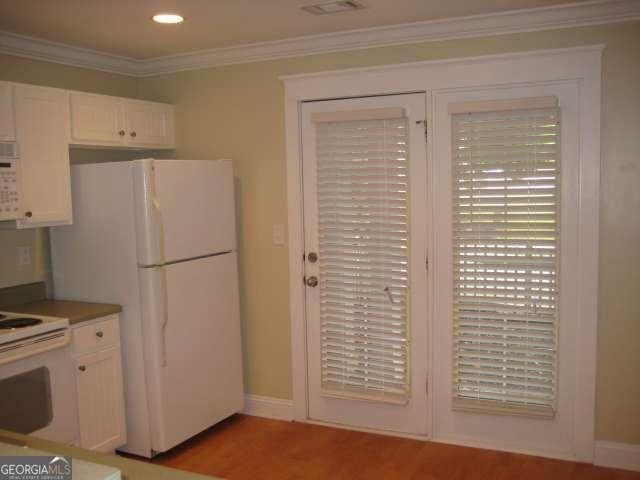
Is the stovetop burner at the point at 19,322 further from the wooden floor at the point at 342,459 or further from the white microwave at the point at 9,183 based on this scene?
the wooden floor at the point at 342,459

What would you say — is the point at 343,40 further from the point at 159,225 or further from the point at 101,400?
the point at 101,400

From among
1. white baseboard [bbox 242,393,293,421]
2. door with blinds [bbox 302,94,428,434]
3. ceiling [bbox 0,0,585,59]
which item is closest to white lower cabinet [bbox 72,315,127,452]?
white baseboard [bbox 242,393,293,421]

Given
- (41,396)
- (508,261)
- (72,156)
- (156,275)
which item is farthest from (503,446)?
(72,156)

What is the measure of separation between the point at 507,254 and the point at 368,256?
31.8 inches

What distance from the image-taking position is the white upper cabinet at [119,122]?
11.7ft

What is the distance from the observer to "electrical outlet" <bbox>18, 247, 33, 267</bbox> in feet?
11.8

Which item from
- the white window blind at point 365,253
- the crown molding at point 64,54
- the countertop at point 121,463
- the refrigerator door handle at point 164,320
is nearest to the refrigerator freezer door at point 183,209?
the refrigerator door handle at point 164,320

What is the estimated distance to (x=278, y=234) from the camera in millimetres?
4020

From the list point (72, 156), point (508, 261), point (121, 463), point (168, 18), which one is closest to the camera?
point (121, 463)

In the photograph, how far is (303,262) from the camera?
3949mm

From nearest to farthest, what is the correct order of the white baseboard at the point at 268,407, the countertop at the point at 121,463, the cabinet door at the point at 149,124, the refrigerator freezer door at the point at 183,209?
the countertop at the point at 121,463
the refrigerator freezer door at the point at 183,209
the cabinet door at the point at 149,124
the white baseboard at the point at 268,407

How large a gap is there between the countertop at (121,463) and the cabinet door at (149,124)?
2651 millimetres

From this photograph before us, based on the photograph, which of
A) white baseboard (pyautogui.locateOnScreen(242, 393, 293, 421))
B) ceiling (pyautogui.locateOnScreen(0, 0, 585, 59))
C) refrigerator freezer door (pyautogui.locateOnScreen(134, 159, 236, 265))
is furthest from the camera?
Answer: white baseboard (pyautogui.locateOnScreen(242, 393, 293, 421))

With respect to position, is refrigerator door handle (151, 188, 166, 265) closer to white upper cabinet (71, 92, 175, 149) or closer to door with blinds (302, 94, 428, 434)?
white upper cabinet (71, 92, 175, 149)
